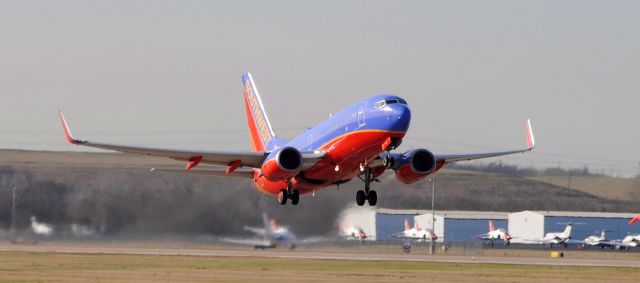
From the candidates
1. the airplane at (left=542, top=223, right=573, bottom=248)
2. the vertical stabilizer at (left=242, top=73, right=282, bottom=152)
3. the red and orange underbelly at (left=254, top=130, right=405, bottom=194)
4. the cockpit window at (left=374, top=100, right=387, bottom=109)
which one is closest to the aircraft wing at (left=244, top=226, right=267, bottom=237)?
the vertical stabilizer at (left=242, top=73, right=282, bottom=152)

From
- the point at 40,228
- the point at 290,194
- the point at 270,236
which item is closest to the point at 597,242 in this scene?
the point at 270,236

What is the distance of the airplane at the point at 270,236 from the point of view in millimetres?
75812

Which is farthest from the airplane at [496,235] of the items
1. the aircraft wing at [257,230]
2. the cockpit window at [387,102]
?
the cockpit window at [387,102]

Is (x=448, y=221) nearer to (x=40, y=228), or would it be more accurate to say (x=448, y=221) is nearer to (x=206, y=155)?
(x=40, y=228)

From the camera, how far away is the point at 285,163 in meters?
51.1

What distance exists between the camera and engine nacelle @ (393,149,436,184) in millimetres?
52688

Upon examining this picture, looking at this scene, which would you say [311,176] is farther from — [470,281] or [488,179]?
[488,179]

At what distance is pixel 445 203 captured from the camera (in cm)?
12450

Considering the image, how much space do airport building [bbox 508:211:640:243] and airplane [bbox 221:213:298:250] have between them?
44.2 metres

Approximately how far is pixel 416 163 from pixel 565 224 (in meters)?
69.4

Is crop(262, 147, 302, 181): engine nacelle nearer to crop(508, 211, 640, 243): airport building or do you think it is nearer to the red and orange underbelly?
the red and orange underbelly

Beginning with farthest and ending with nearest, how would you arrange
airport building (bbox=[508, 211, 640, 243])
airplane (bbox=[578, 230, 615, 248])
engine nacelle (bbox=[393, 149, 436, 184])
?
airport building (bbox=[508, 211, 640, 243]) < airplane (bbox=[578, 230, 615, 248]) < engine nacelle (bbox=[393, 149, 436, 184])

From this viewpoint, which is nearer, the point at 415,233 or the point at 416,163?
the point at 416,163

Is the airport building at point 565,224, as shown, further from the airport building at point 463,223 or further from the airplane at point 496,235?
the airport building at point 463,223
